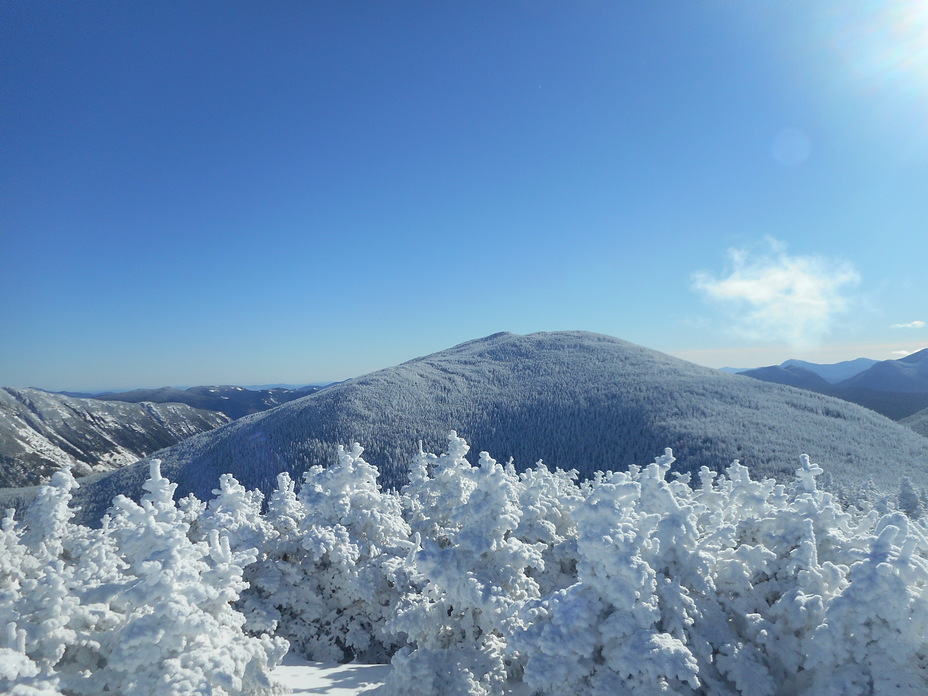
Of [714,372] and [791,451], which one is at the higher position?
[714,372]

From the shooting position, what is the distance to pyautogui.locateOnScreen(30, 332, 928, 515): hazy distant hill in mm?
111625

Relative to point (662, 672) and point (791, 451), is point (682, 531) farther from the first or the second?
point (791, 451)

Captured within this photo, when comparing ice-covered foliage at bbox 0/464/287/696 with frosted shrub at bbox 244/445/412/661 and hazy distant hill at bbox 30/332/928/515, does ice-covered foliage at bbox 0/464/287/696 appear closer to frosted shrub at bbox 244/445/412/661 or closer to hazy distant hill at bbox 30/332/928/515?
frosted shrub at bbox 244/445/412/661

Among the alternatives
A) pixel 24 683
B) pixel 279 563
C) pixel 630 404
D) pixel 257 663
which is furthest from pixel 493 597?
pixel 630 404

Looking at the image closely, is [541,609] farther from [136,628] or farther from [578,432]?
[578,432]

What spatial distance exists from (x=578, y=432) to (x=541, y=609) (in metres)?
133

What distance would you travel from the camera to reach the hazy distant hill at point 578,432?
11162cm

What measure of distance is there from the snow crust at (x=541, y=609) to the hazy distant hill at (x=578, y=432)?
94697 millimetres

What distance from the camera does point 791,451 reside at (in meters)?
111

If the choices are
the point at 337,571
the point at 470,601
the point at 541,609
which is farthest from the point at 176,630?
the point at 337,571

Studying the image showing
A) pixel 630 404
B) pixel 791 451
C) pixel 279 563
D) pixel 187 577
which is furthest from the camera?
pixel 630 404

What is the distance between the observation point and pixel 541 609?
11906 mm

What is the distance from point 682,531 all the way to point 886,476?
118 meters

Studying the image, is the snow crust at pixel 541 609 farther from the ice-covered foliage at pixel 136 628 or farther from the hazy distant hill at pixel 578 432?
the hazy distant hill at pixel 578 432
